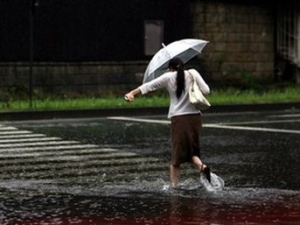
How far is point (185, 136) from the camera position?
10.2 m

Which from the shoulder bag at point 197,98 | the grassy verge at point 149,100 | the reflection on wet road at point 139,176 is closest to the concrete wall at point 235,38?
the grassy verge at point 149,100

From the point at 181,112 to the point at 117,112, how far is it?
12919mm

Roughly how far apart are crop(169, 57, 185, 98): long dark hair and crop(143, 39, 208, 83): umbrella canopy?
13cm

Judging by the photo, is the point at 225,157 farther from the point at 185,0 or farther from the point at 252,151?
the point at 185,0

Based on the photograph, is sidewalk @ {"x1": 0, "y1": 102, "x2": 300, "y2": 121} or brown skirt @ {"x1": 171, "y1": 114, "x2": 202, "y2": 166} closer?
brown skirt @ {"x1": 171, "y1": 114, "x2": 202, "y2": 166}

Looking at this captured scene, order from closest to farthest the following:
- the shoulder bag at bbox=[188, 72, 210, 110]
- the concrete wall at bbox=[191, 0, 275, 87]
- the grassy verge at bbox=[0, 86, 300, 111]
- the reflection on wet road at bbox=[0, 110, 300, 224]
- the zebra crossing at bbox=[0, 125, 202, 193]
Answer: the reflection on wet road at bbox=[0, 110, 300, 224] → the shoulder bag at bbox=[188, 72, 210, 110] → the zebra crossing at bbox=[0, 125, 202, 193] → the grassy verge at bbox=[0, 86, 300, 111] → the concrete wall at bbox=[191, 0, 275, 87]

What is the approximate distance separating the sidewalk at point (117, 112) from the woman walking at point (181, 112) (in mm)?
12029

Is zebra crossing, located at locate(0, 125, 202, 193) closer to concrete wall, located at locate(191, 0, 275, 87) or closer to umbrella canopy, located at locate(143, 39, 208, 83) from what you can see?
umbrella canopy, located at locate(143, 39, 208, 83)

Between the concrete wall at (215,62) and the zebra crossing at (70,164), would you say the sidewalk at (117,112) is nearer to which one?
the concrete wall at (215,62)

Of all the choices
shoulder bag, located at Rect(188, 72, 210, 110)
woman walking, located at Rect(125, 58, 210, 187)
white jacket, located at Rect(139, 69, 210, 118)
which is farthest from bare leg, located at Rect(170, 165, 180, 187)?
shoulder bag, located at Rect(188, 72, 210, 110)

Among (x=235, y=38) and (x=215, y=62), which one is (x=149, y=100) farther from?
(x=235, y=38)

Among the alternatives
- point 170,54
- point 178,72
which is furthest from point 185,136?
point 170,54

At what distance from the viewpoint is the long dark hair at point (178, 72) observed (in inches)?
400

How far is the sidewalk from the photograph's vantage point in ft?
72.0
